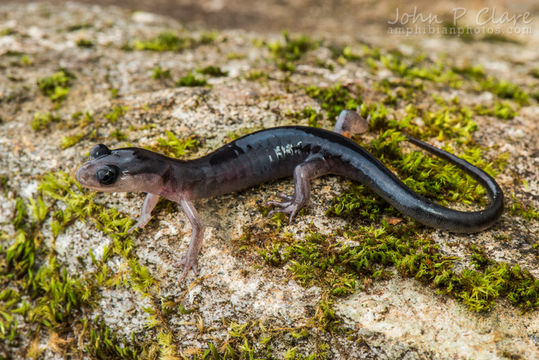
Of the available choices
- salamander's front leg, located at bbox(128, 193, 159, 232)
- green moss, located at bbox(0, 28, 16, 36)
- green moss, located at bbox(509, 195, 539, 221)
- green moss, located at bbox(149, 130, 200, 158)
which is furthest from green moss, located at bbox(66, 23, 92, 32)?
green moss, located at bbox(509, 195, 539, 221)

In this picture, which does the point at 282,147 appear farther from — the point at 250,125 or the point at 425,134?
the point at 425,134

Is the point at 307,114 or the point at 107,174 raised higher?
the point at 107,174

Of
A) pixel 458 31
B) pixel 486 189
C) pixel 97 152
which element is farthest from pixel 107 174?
pixel 458 31

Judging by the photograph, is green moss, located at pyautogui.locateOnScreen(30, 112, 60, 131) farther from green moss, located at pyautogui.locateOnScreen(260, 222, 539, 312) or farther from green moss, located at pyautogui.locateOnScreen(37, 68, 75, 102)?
green moss, located at pyautogui.locateOnScreen(260, 222, 539, 312)

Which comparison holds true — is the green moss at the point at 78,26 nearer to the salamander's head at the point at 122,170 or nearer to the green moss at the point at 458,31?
the salamander's head at the point at 122,170

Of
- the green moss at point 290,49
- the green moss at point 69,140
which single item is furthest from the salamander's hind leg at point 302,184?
the green moss at point 290,49

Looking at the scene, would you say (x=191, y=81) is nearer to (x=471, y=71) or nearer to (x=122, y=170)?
(x=122, y=170)
